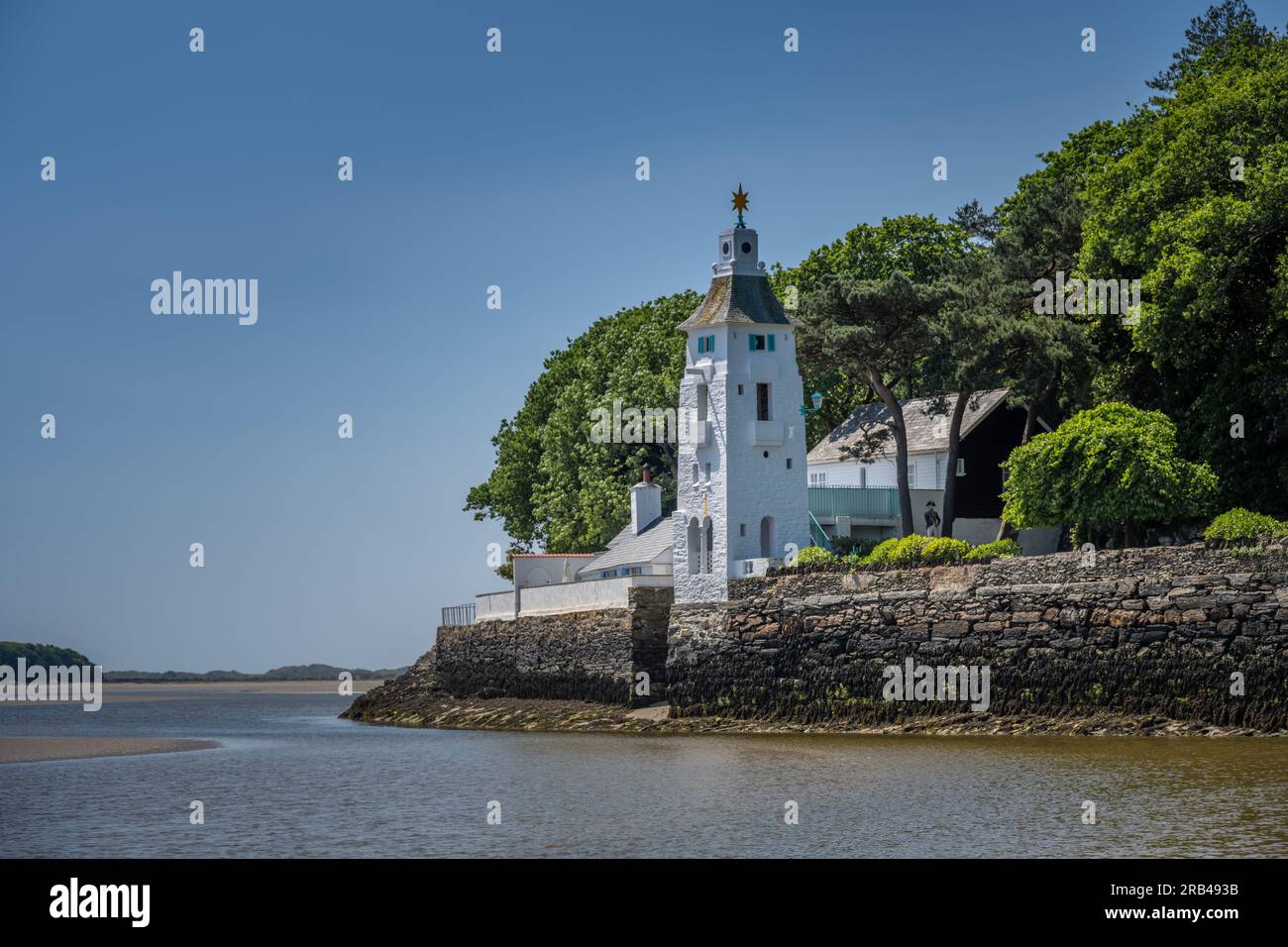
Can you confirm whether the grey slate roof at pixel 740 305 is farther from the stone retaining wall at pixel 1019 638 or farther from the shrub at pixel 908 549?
the shrub at pixel 908 549

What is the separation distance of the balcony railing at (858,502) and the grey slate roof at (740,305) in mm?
9024

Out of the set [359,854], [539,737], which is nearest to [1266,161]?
[539,737]

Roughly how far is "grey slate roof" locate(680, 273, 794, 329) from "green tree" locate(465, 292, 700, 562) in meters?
16.2

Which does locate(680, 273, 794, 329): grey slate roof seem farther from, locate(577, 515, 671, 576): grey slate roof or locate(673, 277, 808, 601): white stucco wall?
locate(577, 515, 671, 576): grey slate roof

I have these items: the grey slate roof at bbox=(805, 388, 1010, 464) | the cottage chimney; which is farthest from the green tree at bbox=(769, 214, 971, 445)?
the cottage chimney

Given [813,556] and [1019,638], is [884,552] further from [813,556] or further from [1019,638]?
[1019,638]

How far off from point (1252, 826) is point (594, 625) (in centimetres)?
3433

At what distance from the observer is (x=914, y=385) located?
65938 mm

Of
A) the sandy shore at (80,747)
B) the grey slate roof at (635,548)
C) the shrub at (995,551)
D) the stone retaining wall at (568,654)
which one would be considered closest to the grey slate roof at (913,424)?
the grey slate roof at (635,548)

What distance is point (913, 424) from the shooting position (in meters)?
66.8

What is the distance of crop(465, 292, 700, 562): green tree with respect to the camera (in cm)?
7619

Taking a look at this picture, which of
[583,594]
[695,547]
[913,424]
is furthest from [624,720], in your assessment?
[913,424]

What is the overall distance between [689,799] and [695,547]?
24523mm

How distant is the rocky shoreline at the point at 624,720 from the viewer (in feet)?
124
